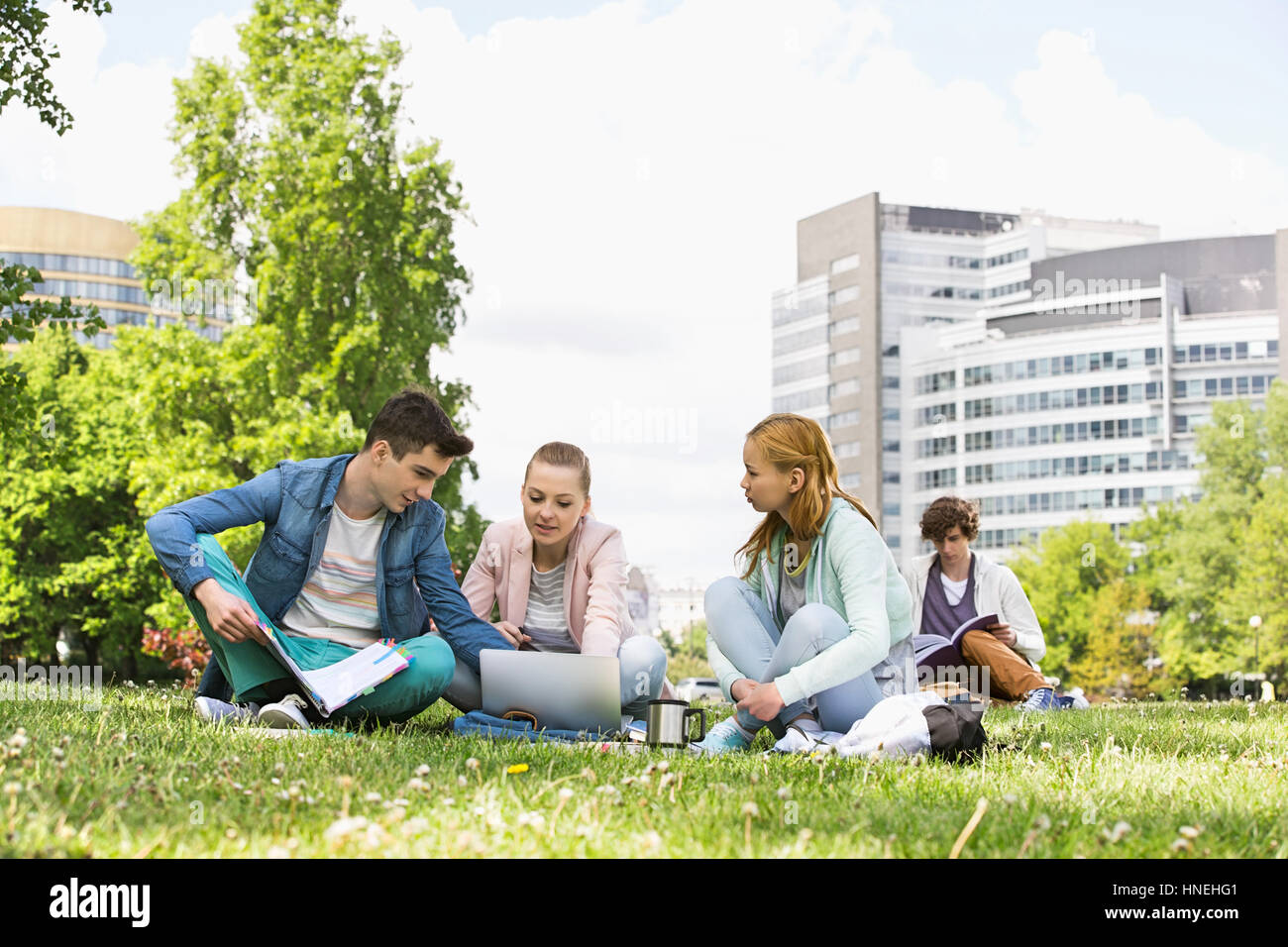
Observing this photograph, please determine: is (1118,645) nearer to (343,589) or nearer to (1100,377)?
(1100,377)

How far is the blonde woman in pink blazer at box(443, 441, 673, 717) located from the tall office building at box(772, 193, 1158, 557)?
314 ft

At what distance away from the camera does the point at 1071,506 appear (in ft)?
291

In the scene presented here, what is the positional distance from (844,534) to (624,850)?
9.16ft

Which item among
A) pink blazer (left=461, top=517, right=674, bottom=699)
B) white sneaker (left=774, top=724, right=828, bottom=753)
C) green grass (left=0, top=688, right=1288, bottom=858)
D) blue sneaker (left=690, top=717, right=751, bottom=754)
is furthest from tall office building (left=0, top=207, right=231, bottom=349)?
green grass (left=0, top=688, right=1288, bottom=858)

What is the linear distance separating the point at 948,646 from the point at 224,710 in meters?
5.18

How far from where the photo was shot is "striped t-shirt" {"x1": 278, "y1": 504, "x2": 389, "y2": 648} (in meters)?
5.46

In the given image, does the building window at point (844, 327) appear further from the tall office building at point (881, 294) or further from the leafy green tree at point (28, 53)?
the leafy green tree at point (28, 53)

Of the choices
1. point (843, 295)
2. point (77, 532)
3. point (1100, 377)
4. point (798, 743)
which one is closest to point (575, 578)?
point (798, 743)

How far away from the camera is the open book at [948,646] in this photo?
837 cm

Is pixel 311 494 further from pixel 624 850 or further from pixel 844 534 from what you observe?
pixel 624 850

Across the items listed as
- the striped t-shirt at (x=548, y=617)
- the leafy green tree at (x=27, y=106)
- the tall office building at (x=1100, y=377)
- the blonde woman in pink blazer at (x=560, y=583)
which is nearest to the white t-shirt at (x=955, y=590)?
the blonde woman in pink blazer at (x=560, y=583)

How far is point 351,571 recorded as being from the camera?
5469mm

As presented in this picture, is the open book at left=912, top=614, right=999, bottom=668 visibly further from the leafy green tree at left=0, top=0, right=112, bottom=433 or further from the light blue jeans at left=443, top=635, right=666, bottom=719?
the leafy green tree at left=0, top=0, right=112, bottom=433

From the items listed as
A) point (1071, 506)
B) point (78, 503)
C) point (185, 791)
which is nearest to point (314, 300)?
point (78, 503)
